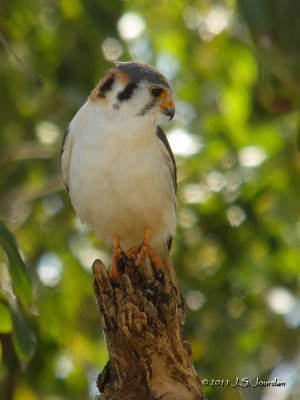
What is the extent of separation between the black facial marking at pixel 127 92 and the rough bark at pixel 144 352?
1.45 m

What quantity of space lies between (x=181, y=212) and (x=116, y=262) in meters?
2.61

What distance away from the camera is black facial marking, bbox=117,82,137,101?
5.69 m

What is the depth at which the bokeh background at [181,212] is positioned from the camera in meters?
7.57

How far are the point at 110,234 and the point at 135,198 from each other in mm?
505

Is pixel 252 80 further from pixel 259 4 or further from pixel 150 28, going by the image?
pixel 259 4

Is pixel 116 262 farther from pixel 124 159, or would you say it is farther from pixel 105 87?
pixel 105 87

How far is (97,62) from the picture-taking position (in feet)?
26.6

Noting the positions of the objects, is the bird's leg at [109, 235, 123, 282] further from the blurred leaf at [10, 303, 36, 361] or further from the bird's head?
the bird's head

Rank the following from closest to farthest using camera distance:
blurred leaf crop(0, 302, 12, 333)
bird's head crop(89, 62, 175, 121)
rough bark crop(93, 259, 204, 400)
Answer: rough bark crop(93, 259, 204, 400), blurred leaf crop(0, 302, 12, 333), bird's head crop(89, 62, 175, 121)

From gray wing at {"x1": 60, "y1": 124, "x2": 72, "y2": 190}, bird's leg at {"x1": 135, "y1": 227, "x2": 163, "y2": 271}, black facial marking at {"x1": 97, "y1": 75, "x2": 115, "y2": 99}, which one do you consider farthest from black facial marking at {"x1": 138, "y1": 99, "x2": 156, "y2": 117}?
bird's leg at {"x1": 135, "y1": 227, "x2": 163, "y2": 271}

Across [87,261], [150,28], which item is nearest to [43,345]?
[87,261]

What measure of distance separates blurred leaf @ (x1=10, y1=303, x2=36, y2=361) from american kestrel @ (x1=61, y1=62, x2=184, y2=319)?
706 millimetres

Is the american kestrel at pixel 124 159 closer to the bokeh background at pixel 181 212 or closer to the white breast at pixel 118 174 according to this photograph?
the white breast at pixel 118 174

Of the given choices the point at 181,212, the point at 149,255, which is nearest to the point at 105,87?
the point at 149,255
